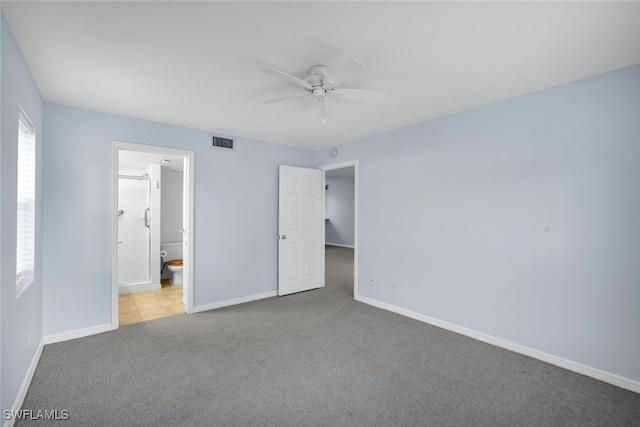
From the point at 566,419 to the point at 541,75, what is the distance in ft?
8.32

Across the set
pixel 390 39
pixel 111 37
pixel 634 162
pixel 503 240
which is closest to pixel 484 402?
pixel 503 240

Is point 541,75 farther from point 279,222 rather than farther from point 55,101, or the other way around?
point 55,101

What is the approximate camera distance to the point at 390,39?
1.95 m

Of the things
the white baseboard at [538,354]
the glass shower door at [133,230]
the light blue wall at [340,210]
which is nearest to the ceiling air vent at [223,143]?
the glass shower door at [133,230]

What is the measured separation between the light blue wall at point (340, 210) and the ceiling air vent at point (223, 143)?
6.34 meters

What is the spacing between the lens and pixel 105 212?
3.30 m

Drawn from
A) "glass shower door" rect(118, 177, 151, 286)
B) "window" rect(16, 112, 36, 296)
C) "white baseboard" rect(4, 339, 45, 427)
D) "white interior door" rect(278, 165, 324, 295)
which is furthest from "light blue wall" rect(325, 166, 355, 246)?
"white baseboard" rect(4, 339, 45, 427)

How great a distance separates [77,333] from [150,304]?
1176 millimetres

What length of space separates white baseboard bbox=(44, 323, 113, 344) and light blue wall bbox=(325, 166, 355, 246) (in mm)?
7998

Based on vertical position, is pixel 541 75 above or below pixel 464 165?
above

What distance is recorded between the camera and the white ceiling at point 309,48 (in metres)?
1.69

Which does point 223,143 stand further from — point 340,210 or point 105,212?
point 340,210

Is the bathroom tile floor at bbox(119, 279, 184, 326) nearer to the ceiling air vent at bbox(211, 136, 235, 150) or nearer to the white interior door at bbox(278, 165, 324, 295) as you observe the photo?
the white interior door at bbox(278, 165, 324, 295)

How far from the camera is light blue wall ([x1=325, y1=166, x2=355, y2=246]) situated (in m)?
10.8
